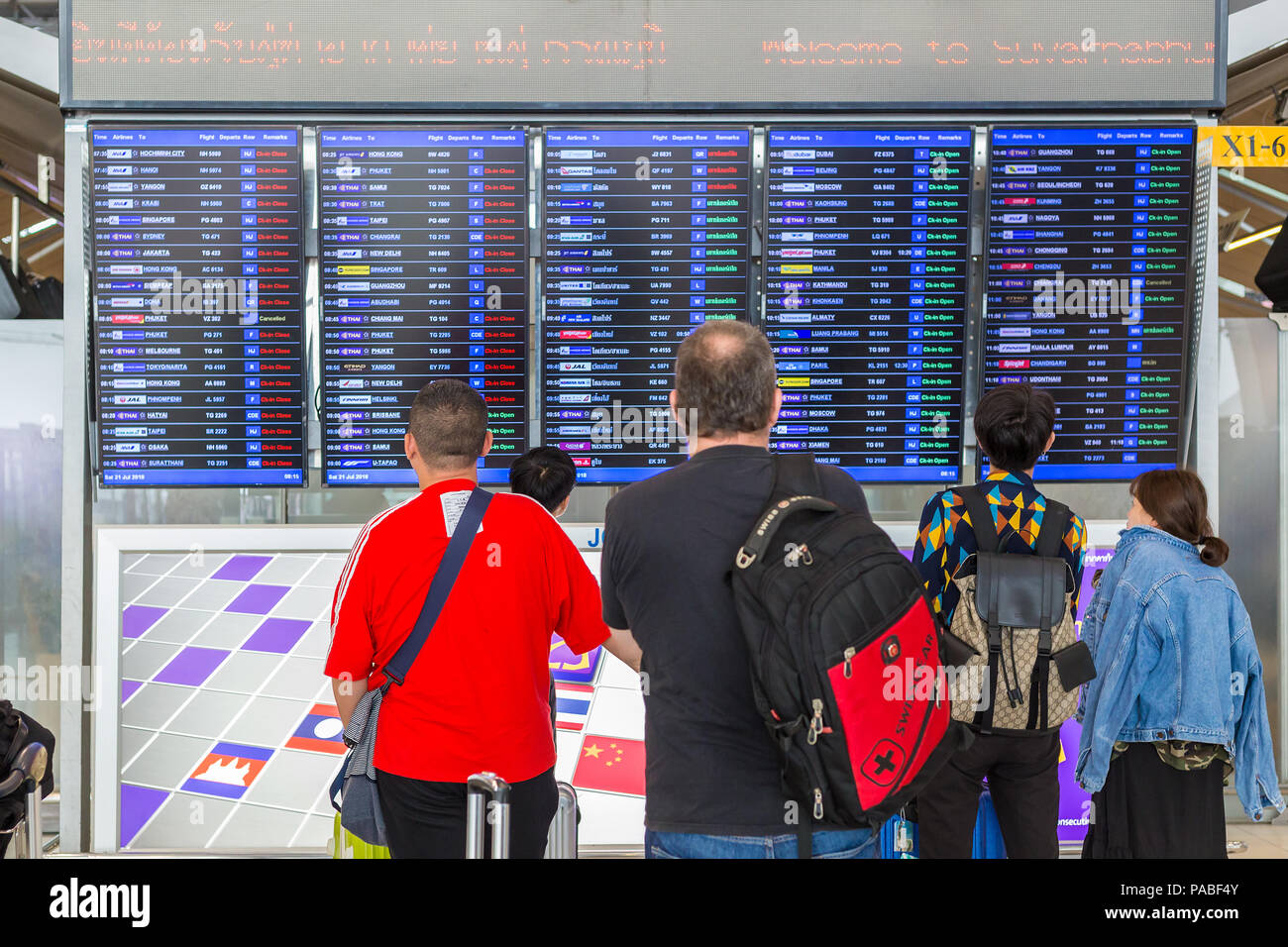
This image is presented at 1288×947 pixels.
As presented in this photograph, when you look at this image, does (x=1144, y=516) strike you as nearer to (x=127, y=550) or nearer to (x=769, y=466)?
(x=769, y=466)

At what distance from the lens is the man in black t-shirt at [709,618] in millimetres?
1758

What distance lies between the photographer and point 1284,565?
14.4 ft

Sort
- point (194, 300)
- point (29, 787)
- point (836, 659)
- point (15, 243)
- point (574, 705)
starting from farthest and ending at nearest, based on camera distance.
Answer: point (15, 243) → point (574, 705) → point (194, 300) → point (29, 787) → point (836, 659)

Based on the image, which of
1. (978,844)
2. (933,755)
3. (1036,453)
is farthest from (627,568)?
(978,844)

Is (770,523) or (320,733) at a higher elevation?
(770,523)

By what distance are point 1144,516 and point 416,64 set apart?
3003mm

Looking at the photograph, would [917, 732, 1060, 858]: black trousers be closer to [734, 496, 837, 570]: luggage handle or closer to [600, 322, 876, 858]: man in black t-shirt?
[600, 322, 876, 858]: man in black t-shirt

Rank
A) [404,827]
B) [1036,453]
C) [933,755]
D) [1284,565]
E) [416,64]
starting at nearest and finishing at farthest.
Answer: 1. [933,755]
2. [404,827]
3. [1036,453]
4. [416,64]
5. [1284,565]

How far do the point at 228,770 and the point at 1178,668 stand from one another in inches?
129

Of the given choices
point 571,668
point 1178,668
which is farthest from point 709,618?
point 571,668

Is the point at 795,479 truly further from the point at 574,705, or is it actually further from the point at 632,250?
the point at 574,705

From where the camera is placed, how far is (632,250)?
3732mm

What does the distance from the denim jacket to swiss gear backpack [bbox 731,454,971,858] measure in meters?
1.36

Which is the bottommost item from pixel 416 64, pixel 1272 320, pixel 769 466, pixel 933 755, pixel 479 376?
pixel 933 755
